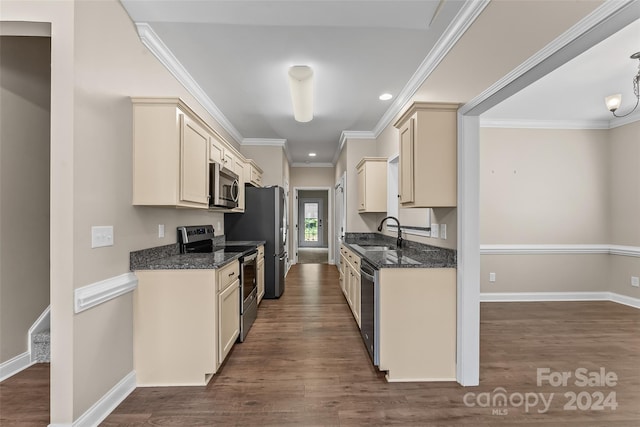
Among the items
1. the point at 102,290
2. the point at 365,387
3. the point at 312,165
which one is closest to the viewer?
the point at 102,290

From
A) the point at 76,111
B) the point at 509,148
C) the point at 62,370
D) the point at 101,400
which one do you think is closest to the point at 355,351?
the point at 101,400

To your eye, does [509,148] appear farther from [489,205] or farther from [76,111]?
[76,111]

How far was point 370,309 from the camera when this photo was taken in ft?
7.84

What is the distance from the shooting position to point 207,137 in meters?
2.70

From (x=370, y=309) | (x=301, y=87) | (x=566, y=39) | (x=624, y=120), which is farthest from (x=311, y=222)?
(x=566, y=39)

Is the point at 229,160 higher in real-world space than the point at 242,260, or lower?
higher

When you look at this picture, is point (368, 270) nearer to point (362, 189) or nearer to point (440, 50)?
point (440, 50)

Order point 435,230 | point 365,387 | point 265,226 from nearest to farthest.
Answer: point 365,387, point 435,230, point 265,226

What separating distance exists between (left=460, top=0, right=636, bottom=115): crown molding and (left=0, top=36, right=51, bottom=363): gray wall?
3335mm

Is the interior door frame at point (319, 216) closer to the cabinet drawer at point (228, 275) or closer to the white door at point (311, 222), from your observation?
the white door at point (311, 222)

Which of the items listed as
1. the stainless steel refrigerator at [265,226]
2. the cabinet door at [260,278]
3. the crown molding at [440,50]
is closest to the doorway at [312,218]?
the stainless steel refrigerator at [265,226]

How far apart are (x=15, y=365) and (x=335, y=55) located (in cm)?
363

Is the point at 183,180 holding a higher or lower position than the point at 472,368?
higher

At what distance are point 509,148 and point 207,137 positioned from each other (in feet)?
13.5
